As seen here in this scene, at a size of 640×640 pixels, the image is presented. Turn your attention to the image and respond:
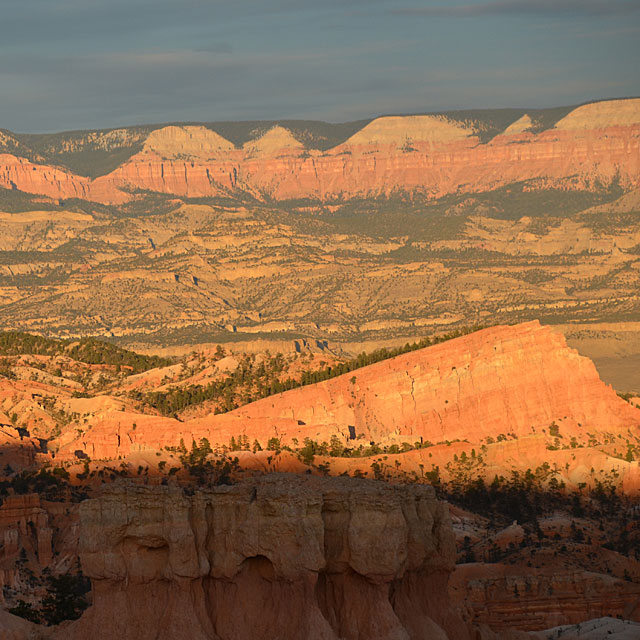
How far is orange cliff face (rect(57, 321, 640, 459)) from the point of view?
111062 millimetres

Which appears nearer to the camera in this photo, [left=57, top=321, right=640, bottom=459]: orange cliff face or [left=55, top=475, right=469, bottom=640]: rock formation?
[left=55, top=475, right=469, bottom=640]: rock formation

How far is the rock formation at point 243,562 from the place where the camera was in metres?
44.4

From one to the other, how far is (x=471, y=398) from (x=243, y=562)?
69.1 metres

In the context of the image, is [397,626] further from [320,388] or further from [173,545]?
[320,388]

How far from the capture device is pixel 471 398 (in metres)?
113

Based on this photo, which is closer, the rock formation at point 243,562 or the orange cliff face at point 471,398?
the rock formation at point 243,562

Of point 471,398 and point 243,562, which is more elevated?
point 243,562

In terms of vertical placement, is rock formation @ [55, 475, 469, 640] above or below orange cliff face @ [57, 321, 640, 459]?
above

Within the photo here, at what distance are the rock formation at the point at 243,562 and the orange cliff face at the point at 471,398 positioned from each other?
61138mm

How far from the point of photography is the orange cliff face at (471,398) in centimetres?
11106

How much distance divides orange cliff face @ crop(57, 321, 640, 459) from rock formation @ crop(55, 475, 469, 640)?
61138 millimetres

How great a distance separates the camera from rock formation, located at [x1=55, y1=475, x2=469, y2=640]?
146 feet

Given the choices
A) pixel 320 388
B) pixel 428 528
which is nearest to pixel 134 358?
pixel 320 388

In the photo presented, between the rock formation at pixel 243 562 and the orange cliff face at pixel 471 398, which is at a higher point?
the rock formation at pixel 243 562
